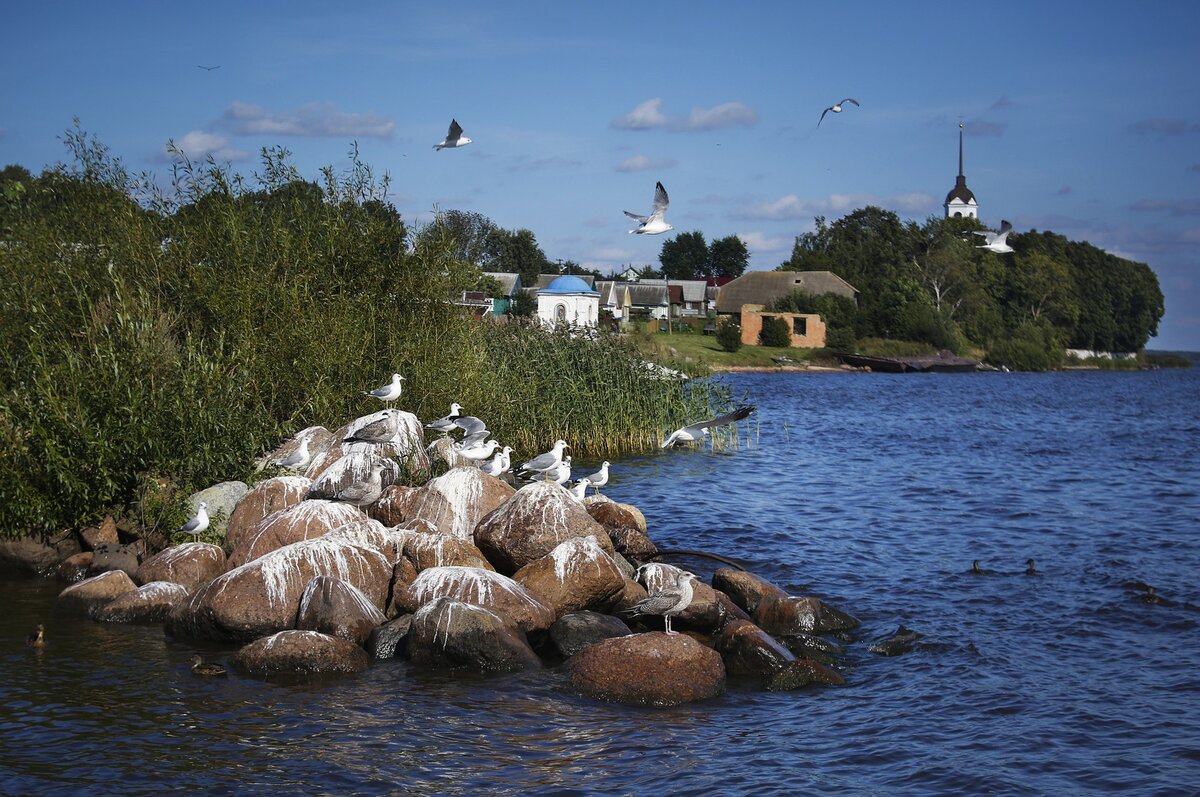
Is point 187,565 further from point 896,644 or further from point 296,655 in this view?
point 896,644

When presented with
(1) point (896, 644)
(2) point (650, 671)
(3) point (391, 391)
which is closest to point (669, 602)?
(2) point (650, 671)

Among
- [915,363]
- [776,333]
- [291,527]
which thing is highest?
[776,333]

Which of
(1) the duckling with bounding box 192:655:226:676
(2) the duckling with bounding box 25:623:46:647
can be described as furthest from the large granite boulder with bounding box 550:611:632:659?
(2) the duckling with bounding box 25:623:46:647

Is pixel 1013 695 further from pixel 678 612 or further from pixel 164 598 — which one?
pixel 164 598

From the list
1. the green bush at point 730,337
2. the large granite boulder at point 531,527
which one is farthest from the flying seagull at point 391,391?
the green bush at point 730,337

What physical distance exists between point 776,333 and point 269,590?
253ft

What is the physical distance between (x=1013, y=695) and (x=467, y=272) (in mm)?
13721

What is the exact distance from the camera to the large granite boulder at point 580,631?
11.5m

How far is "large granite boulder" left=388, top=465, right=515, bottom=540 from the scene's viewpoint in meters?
14.0

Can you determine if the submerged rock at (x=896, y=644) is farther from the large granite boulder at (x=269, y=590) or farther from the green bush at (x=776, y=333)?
the green bush at (x=776, y=333)

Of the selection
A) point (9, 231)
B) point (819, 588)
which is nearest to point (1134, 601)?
point (819, 588)

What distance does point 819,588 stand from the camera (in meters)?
15.1

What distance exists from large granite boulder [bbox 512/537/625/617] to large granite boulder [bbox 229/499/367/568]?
2428 mm

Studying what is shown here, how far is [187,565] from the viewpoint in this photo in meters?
13.1
